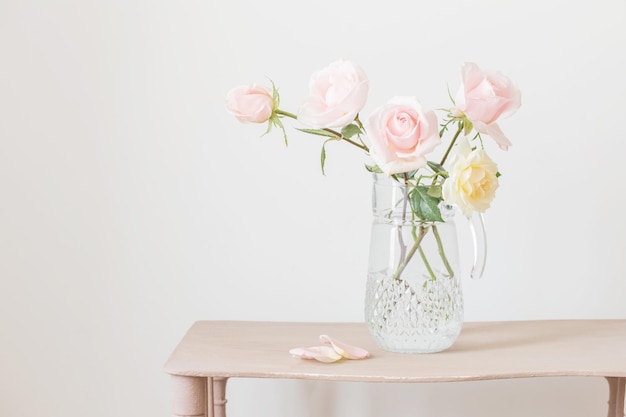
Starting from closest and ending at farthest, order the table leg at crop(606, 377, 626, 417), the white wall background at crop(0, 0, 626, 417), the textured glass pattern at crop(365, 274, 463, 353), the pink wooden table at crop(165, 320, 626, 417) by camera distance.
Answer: the pink wooden table at crop(165, 320, 626, 417)
the textured glass pattern at crop(365, 274, 463, 353)
the table leg at crop(606, 377, 626, 417)
the white wall background at crop(0, 0, 626, 417)

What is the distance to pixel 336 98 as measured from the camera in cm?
119

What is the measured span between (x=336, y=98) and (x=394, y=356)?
14.3 inches

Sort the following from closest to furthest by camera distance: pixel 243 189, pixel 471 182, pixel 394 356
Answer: pixel 471 182
pixel 394 356
pixel 243 189

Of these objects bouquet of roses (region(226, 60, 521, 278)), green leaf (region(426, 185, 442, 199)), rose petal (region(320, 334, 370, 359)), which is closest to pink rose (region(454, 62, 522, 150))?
bouquet of roses (region(226, 60, 521, 278))

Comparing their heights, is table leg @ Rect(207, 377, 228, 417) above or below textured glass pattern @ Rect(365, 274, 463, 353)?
below

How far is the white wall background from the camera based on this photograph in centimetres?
163

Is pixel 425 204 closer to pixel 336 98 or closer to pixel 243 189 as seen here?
pixel 336 98

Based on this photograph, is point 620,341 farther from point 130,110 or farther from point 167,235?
point 130,110

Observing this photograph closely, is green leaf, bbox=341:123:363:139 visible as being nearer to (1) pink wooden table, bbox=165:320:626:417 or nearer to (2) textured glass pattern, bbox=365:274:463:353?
(2) textured glass pattern, bbox=365:274:463:353

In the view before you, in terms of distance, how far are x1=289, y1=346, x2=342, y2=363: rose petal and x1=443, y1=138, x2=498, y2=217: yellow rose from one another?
0.25 metres

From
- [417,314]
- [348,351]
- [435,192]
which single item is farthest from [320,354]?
[435,192]

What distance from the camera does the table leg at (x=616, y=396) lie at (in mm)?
1486

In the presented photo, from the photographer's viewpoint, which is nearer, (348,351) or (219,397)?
(348,351)

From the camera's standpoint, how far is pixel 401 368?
3.90ft
